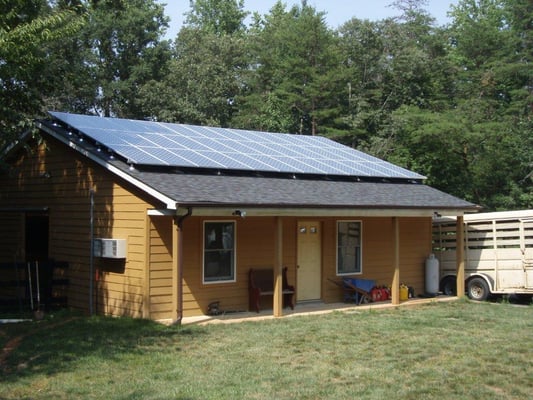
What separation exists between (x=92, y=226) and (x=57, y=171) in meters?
2.19

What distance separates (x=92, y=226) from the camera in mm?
14414

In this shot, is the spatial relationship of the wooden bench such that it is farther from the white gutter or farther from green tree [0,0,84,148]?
green tree [0,0,84,148]

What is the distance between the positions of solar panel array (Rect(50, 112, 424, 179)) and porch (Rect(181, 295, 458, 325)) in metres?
3.29

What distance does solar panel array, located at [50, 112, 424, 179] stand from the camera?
1475 centimetres

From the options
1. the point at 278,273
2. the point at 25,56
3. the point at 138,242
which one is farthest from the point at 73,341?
the point at 25,56

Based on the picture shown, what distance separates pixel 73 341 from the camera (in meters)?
10.6

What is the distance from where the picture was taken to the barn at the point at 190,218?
43.5 feet

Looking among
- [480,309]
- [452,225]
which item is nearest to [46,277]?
[480,309]

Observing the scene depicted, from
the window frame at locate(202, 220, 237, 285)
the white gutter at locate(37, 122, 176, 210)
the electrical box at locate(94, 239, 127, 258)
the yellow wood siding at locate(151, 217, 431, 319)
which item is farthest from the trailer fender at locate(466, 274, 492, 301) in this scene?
the electrical box at locate(94, 239, 127, 258)

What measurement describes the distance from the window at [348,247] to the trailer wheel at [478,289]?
317 centimetres

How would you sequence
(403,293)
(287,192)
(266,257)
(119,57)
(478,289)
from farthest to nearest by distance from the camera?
(119,57), (478,289), (403,293), (266,257), (287,192)

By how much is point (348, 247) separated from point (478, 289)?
12.3 feet

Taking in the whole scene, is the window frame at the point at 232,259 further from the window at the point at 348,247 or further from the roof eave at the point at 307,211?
the window at the point at 348,247

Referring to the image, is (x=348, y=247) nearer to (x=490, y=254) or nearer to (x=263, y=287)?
(x=263, y=287)
